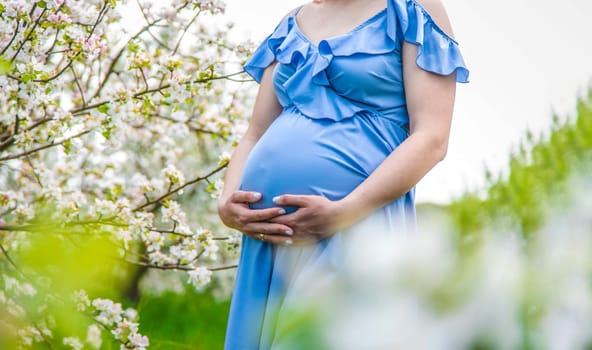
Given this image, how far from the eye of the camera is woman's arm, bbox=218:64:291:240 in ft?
6.31

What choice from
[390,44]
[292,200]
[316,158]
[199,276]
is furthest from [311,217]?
[199,276]

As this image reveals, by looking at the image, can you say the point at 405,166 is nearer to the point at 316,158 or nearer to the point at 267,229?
the point at 316,158

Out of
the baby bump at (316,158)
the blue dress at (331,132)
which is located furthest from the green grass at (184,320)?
the baby bump at (316,158)

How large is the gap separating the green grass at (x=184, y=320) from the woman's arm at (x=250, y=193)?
82.8 inches

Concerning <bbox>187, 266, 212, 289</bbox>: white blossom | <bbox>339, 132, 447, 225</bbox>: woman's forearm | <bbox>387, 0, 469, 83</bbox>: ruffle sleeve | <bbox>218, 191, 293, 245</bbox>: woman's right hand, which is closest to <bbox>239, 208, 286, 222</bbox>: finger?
<bbox>218, 191, 293, 245</bbox>: woman's right hand

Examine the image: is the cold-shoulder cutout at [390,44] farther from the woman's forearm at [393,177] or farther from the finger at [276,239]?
the finger at [276,239]

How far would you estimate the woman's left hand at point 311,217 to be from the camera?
5.91ft

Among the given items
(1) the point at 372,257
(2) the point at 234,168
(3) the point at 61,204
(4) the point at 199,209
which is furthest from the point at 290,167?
(4) the point at 199,209

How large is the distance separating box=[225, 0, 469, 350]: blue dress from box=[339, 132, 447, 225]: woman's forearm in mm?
55

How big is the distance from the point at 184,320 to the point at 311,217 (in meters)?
3.87

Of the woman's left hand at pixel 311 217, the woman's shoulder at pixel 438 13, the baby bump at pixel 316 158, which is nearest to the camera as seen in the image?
the woman's left hand at pixel 311 217

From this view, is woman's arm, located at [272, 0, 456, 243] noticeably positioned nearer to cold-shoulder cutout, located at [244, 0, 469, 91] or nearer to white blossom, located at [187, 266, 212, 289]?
cold-shoulder cutout, located at [244, 0, 469, 91]

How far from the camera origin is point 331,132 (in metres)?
1.95

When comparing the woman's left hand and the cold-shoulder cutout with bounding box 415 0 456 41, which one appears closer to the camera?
the woman's left hand
